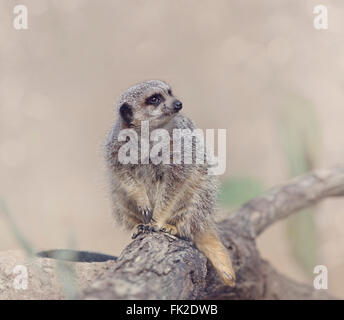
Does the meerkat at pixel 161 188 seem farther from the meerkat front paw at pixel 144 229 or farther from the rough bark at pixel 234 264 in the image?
the rough bark at pixel 234 264

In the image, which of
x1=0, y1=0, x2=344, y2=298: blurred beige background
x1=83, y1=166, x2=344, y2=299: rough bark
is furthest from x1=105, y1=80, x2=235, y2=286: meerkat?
x1=0, y1=0, x2=344, y2=298: blurred beige background

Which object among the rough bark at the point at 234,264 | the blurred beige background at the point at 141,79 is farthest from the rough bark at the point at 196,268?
the blurred beige background at the point at 141,79

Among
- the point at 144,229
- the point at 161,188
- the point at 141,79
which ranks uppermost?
the point at 141,79

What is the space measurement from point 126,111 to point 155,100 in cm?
15

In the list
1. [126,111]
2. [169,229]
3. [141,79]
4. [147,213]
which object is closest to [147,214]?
[147,213]

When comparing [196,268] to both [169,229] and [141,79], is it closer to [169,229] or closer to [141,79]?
[169,229]

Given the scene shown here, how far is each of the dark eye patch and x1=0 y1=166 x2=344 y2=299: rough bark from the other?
2.23 feet

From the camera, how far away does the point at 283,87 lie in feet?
14.5

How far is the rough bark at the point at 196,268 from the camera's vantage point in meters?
1.27

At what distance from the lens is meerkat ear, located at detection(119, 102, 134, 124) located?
208 centimetres

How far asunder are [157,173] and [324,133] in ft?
8.84

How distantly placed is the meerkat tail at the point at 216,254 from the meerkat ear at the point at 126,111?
0.67 metres

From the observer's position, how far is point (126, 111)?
2.08m
